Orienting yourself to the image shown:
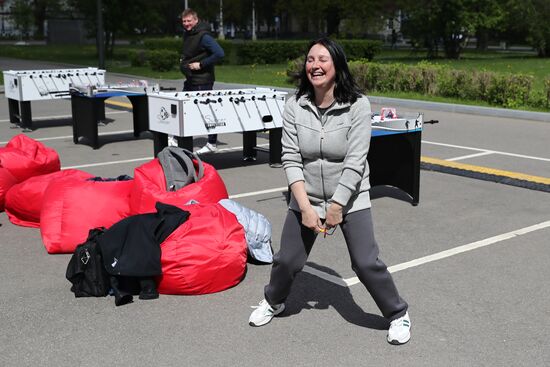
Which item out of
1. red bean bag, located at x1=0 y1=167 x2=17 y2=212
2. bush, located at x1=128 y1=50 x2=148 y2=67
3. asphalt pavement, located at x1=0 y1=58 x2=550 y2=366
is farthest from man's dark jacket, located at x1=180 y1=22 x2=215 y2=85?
bush, located at x1=128 y1=50 x2=148 y2=67

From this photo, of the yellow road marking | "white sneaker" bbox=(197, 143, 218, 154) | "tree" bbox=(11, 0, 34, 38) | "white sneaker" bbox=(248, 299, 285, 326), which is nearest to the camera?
"white sneaker" bbox=(248, 299, 285, 326)

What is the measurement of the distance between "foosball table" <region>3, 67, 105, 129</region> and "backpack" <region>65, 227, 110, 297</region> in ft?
30.1

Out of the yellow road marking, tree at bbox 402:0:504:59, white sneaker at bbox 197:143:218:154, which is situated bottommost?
the yellow road marking

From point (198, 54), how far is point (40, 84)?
4356 mm

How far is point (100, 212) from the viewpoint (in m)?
6.30

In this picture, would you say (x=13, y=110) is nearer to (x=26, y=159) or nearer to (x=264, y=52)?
(x=26, y=159)

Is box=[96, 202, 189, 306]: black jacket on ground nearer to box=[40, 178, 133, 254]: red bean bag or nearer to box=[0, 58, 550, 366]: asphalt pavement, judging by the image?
box=[0, 58, 550, 366]: asphalt pavement

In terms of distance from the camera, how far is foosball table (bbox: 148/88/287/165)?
30.3 ft

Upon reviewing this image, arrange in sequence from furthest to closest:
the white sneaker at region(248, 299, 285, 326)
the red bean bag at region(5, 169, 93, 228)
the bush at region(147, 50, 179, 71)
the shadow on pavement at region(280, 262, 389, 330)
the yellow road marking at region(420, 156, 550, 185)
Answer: the bush at region(147, 50, 179, 71) < the yellow road marking at region(420, 156, 550, 185) < the red bean bag at region(5, 169, 93, 228) < the shadow on pavement at region(280, 262, 389, 330) < the white sneaker at region(248, 299, 285, 326)

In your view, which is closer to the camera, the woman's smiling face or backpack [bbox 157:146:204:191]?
the woman's smiling face

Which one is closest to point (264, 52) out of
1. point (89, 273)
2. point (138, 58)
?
point (138, 58)

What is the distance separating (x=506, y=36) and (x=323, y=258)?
53101 millimetres

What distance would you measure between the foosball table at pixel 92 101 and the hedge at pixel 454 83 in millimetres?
6917

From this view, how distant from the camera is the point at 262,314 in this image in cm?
465
